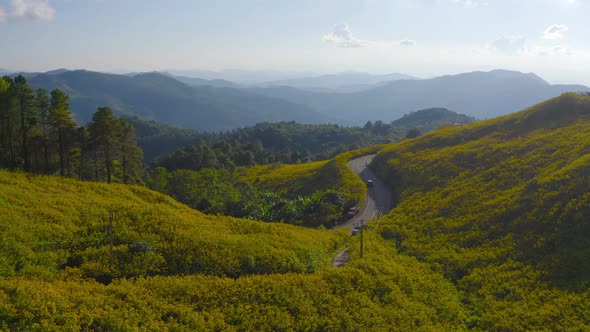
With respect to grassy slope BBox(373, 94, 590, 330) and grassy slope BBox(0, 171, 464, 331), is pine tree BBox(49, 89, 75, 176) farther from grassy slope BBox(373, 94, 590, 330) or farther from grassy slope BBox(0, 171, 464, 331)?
grassy slope BBox(373, 94, 590, 330)

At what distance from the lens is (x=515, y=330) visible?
1938 cm

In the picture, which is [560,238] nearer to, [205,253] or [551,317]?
[551,317]

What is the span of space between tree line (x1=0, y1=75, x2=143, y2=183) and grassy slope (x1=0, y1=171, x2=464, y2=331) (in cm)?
1008

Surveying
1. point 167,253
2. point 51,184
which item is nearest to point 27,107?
point 51,184

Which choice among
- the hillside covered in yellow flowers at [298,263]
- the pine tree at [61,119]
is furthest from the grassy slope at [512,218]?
the pine tree at [61,119]

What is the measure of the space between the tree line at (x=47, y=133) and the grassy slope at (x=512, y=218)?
28.6m

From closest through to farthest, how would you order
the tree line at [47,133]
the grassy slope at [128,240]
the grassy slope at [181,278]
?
the grassy slope at [181,278] → the grassy slope at [128,240] → the tree line at [47,133]

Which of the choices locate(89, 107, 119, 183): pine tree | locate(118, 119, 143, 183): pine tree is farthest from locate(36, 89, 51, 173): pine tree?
locate(118, 119, 143, 183): pine tree

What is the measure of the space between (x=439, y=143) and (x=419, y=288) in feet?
120

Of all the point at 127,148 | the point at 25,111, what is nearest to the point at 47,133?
the point at 25,111

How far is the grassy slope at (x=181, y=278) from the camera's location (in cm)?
1609

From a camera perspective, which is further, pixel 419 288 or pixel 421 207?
pixel 421 207

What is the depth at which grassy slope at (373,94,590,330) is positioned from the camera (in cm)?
2145

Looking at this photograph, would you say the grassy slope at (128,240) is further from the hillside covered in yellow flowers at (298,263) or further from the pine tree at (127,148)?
the pine tree at (127,148)
